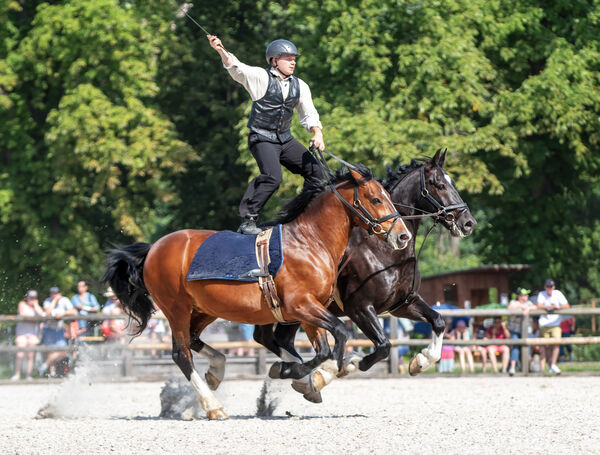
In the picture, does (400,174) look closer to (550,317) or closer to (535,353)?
(550,317)

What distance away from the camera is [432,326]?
938 cm

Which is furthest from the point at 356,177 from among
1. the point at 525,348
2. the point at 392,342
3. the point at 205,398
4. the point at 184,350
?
the point at 525,348

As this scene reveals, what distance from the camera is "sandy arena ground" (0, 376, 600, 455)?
7.16m

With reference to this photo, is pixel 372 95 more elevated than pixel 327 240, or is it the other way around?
pixel 372 95

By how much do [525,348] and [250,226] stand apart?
355 inches

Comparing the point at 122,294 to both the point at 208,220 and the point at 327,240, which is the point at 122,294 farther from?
the point at 208,220

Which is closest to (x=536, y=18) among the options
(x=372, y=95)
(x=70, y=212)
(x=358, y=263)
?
(x=372, y=95)

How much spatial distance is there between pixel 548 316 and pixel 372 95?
244 inches

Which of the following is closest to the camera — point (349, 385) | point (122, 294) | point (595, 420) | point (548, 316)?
point (595, 420)

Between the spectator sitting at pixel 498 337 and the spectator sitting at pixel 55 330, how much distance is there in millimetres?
7176

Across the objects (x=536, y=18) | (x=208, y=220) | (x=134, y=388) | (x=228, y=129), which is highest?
(x=536, y=18)

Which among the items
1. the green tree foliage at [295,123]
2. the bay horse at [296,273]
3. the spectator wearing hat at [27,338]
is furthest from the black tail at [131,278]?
the green tree foliage at [295,123]

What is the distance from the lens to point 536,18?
20.9 m

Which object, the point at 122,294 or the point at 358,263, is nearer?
the point at 358,263
